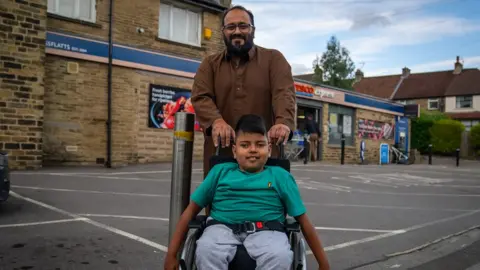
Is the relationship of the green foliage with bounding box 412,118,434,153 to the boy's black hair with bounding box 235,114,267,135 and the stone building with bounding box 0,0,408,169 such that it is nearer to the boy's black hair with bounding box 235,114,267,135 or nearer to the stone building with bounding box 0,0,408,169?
the stone building with bounding box 0,0,408,169

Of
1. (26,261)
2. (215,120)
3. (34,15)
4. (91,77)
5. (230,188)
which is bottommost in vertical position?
(26,261)

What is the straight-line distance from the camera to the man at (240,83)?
3.39 m

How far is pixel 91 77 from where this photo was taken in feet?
42.4

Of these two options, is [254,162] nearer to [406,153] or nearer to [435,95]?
[406,153]

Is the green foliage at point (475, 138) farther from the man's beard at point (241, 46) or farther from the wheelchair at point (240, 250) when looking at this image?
the wheelchair at point (240, 250)

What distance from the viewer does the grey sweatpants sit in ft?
8.07

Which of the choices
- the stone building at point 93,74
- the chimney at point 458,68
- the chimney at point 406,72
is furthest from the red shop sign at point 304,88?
the chimney at point 406,72

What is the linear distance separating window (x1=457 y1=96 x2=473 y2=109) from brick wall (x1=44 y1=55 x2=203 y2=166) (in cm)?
3918

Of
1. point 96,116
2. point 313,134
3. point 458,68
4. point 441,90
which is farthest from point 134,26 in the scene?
point 458,68

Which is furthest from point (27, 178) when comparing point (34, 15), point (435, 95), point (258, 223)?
point (435, 95)

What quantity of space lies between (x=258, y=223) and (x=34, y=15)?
10.2m

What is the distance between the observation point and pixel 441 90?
47.0 metres

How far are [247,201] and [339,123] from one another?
21.2m

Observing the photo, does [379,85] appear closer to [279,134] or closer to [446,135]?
[446,135]
